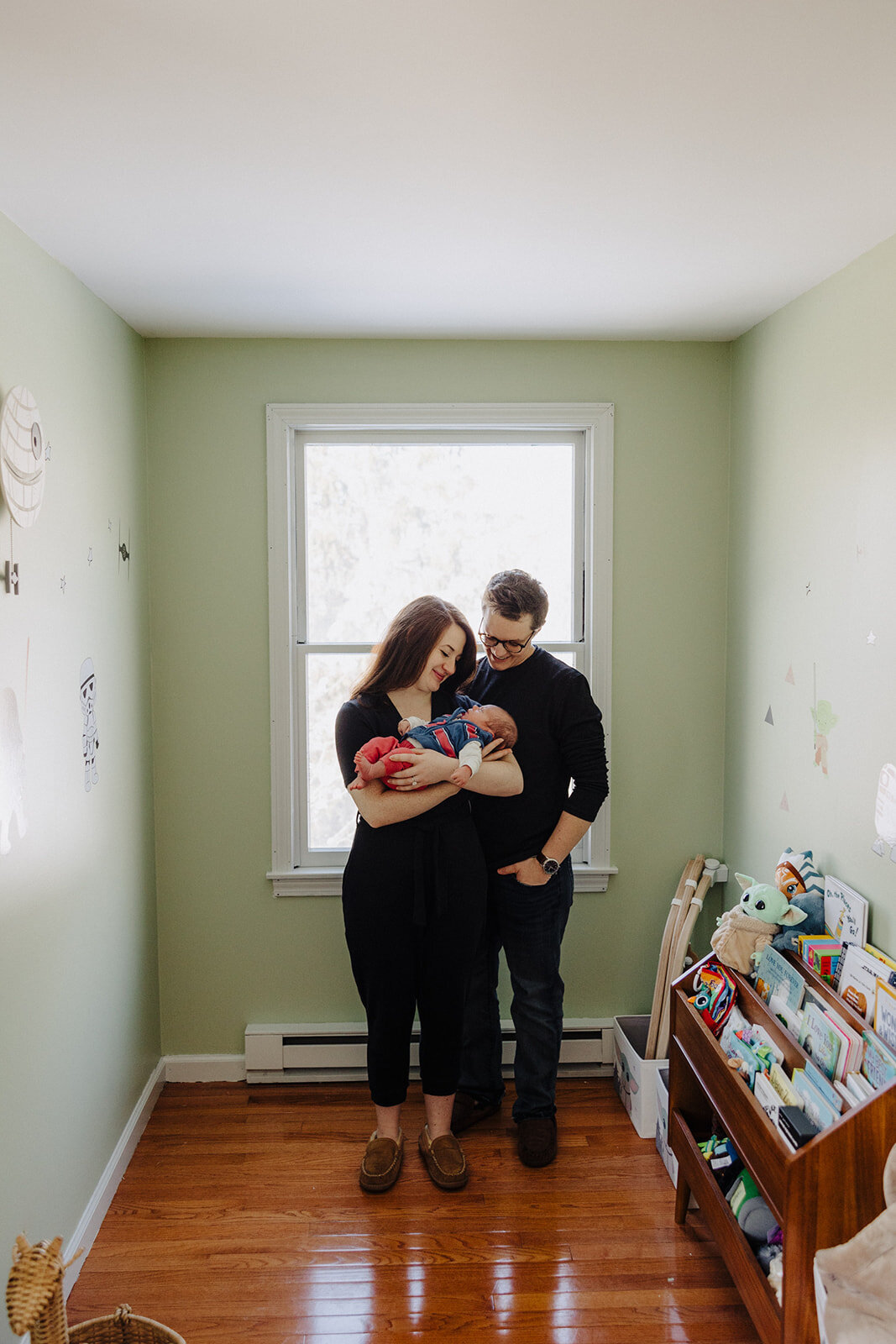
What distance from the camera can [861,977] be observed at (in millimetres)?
1947

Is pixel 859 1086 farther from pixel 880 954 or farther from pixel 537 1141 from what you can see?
pixel 537 1141

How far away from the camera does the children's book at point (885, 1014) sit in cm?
180

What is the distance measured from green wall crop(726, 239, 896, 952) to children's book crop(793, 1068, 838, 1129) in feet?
1.23

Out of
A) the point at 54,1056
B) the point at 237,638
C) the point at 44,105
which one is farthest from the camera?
the point at 237,638

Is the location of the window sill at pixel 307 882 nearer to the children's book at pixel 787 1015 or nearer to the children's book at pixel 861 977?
the children's book at pixel 787 1015

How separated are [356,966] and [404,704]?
712 millimetres

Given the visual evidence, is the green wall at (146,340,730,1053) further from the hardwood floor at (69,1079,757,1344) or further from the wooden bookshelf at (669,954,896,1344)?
the wooden bookshelf at (669,954,896,1344)

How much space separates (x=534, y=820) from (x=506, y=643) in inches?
20.2

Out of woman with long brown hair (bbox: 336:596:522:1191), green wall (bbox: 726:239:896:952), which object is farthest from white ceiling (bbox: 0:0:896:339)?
woman with long brown hair (bbox: 336:596:522:1191)

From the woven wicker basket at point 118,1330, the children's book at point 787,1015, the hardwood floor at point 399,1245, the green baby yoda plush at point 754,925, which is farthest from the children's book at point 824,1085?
the woven wicker basket at point 118,1330

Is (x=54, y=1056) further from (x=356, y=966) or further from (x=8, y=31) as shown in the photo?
(x=8, y=31)

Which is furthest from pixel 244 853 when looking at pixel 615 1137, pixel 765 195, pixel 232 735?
pixel 765 195

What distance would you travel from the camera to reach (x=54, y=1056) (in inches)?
81.4

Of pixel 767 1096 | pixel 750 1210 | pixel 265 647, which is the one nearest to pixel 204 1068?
pixel 265 647
